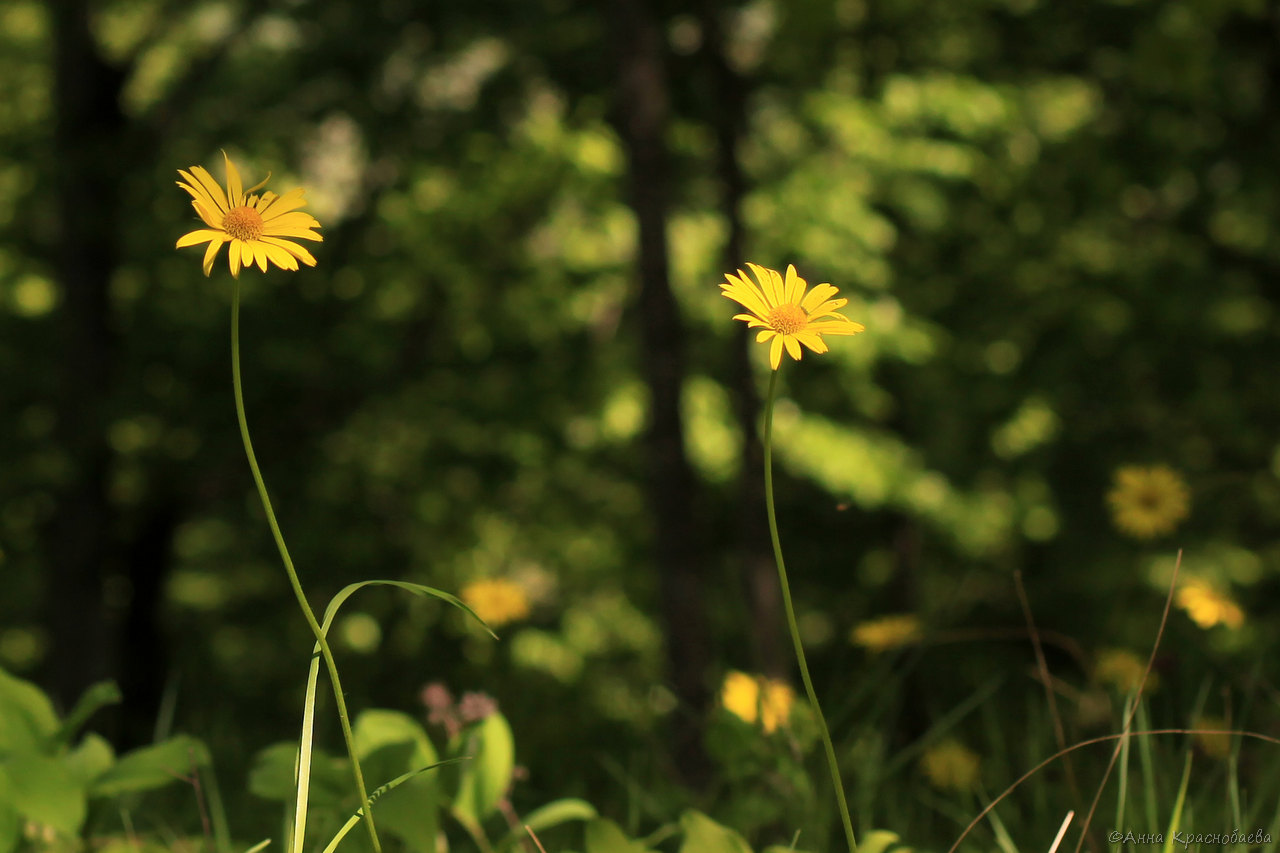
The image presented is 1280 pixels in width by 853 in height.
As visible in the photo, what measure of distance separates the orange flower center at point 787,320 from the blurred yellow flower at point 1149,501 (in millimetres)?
1713

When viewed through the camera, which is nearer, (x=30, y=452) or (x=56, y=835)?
(x=56, y=835)

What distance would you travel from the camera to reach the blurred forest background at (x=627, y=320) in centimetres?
668

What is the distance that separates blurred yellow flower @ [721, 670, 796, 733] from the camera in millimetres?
1894

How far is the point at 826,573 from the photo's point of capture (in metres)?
10.2

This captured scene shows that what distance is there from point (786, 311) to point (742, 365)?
16.0 feet

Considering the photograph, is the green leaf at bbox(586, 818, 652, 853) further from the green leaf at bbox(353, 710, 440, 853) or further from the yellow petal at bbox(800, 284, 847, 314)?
the yellow petal at bbox(800, 284, 847, 314)

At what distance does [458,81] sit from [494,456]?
2.79 meters

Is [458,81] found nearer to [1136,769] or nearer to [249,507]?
[249,507]

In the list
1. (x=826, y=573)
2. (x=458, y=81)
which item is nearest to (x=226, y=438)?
(x=458, y=81)

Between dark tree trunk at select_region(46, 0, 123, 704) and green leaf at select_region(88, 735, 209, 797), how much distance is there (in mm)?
6733

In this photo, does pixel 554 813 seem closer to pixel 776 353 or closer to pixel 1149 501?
pixel 776 353

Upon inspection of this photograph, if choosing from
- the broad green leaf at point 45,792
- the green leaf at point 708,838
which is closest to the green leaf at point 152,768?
the broad green leaf at point 45,792

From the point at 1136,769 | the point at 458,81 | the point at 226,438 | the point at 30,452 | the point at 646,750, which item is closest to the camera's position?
the point at 1136,769

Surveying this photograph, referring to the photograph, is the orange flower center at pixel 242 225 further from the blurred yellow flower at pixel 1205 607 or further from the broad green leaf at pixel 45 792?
the blurred yellow flower at pixel 1205 607
